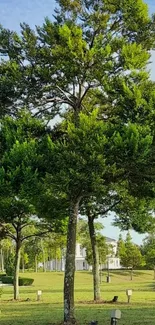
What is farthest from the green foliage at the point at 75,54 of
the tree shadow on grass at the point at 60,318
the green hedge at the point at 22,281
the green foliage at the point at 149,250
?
the green foliage at the point at 149,250

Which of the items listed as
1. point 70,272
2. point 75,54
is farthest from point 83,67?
point 70,272

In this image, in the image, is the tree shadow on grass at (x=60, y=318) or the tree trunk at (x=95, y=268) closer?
the tree shadow on grass at (x=60, y=318)

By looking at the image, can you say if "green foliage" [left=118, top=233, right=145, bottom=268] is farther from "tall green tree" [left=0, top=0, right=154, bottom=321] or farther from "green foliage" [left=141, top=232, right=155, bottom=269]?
"tall green tree" [left=0, top=0, right=154, bottom=321]

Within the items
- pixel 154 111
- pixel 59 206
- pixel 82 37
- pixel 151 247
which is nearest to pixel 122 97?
pixel 154 111

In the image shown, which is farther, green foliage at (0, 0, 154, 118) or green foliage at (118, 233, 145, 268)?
green foliage at (118, 233, 145, 268)

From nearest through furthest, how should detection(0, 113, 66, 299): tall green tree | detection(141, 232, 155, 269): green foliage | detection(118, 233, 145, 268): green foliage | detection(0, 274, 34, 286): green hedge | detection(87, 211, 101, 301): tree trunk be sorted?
detection(0, 113, 66, 299): tall green tree
detection(87, 211, 101, 301): tree trunk
detection(0, 274, 34, 286): green hedge
detection(141, 232, 155, 269): green foliage
detection(118, 233, 145, 268): green foliage

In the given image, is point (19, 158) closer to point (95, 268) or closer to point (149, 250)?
point (95, 268)

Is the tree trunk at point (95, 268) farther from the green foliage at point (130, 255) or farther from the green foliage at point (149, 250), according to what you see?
the green foliage at point (130, 255)

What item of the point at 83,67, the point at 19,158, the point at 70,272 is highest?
the point at 83,67

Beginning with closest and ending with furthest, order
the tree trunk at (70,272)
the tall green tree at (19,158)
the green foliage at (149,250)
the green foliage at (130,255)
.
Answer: the tall green tree at (19,158)
the tree trunk at (70,272)
the green foliage at (149,250)
the green foliage at (130,255)

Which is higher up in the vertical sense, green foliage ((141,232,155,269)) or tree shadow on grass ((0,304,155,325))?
green foliage ((141,232,155,269))

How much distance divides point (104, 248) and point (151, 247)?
5038 millimetres

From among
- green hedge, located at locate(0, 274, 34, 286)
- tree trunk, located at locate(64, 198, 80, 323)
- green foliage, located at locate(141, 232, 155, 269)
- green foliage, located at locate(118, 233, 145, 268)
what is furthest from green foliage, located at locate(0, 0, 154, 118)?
green foliage, located at locate(118, 233, 145, 268)

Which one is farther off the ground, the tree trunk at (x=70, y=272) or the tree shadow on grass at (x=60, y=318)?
the tree trunk at (x=70, y=272)
